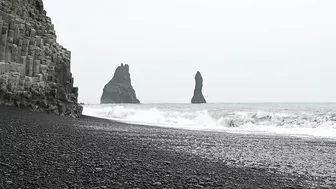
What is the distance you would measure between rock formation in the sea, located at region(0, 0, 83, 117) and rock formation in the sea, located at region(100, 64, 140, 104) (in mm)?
113120

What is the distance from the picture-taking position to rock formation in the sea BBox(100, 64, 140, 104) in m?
134

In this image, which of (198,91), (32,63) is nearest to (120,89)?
(198,91)

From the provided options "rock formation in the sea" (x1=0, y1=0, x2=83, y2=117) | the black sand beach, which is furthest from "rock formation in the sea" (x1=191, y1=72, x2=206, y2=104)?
the black sand beach

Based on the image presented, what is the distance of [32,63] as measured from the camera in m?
17.2

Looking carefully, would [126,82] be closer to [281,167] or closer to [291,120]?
[291,120]

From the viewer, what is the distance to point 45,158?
5078 millimetres

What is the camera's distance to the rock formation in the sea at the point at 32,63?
1562cm

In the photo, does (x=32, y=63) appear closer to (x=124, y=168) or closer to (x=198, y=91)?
(x=124, y=168)

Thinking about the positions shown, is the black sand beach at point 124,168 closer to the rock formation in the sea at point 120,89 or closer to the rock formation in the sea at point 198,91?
the rock formation in the sea at point 198,91

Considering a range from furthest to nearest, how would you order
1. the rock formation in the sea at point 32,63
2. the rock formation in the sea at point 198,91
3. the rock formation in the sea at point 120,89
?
the rock formation in the sea at point 120,89 → the rock formation in the sea at point 198,91 → the rock formation in the sea at point 32,63

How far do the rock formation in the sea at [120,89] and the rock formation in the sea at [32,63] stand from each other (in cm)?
11312

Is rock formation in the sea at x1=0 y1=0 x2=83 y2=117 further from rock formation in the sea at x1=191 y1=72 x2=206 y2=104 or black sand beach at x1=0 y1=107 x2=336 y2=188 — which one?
rock formation in the sea at x1=191 y1=72 x2=206 y2=104

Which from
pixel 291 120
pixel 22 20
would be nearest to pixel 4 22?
pixel 22 20

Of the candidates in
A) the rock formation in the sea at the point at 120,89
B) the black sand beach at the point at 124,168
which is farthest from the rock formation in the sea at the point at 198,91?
the black sand beach at the point at 124,168
